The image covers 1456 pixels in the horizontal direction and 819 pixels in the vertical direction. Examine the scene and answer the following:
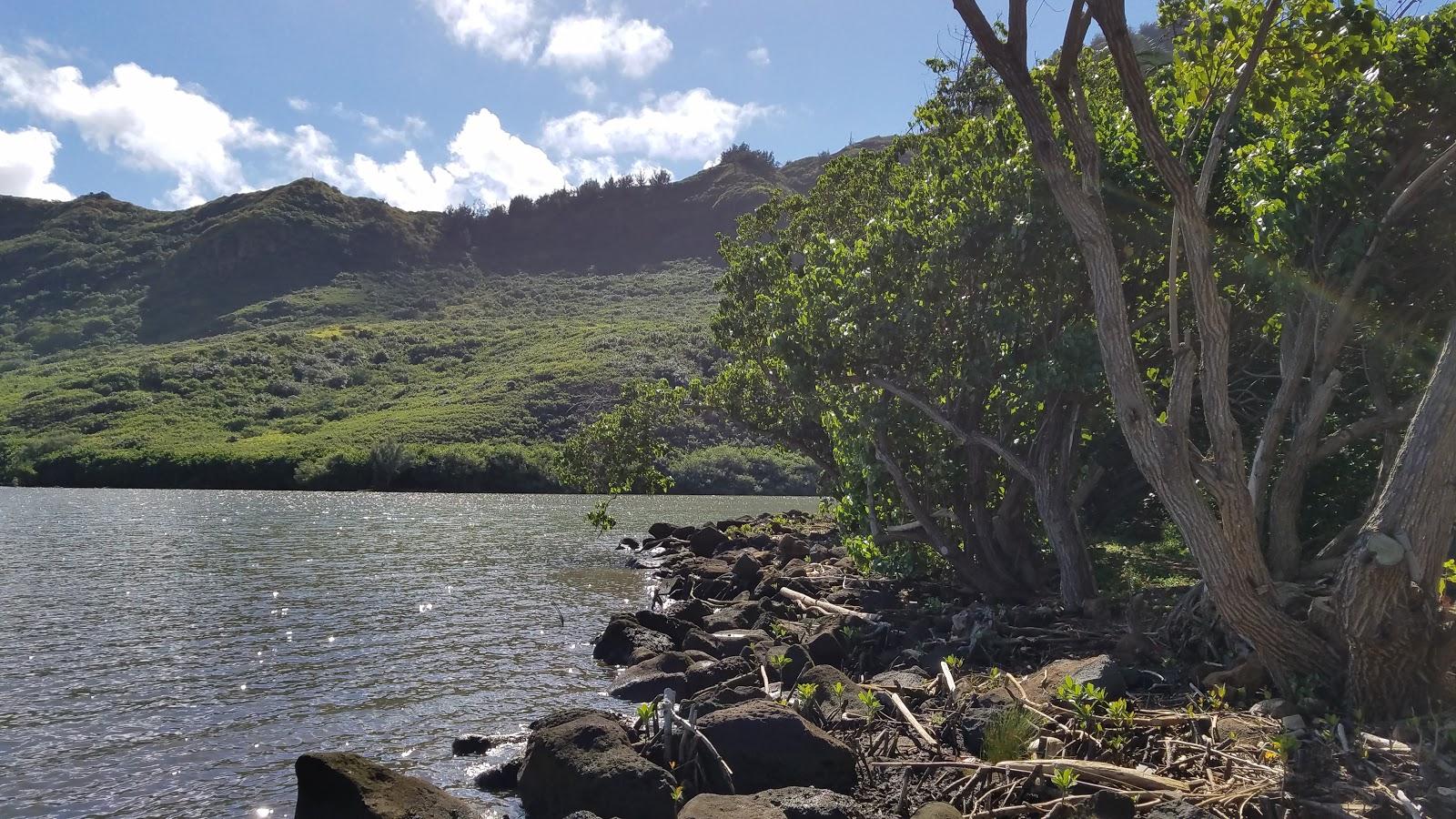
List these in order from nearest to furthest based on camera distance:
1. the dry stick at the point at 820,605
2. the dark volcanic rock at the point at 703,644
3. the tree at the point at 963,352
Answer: the tree at the point at 963,352 → the dark volcanic rock at the point at 703,644 → the dry stick at the point at 820,605

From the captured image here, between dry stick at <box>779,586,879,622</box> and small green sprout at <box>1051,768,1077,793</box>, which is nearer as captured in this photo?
small green sprout at <box>1051,768,1077,793</box>

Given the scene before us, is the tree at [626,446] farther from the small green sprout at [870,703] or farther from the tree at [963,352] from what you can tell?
the small green sprout at [870,703]

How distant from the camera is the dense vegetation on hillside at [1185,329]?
8.33m

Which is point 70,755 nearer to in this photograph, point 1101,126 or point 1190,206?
point 1190,206

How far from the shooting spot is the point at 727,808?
26.8 ft

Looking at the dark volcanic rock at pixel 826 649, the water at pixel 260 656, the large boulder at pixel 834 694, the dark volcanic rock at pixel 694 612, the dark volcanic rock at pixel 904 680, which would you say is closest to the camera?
the large boulder at pixel 834 694

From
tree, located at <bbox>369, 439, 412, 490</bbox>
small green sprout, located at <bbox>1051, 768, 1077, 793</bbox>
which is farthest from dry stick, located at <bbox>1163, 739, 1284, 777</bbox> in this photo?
tree, located at <bbox>369, 439, 412, 490</bbox>

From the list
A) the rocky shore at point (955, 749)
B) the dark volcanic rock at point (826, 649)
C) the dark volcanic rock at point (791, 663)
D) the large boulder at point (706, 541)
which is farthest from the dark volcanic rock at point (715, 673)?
the large boulder at point (706, 541)

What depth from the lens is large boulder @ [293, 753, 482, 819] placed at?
8570 millimetres

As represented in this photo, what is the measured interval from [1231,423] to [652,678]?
32.2 ft

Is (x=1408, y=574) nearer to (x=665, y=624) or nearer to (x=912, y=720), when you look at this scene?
(x=912, y=720)

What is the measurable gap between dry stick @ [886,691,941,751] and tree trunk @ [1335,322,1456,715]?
375cm

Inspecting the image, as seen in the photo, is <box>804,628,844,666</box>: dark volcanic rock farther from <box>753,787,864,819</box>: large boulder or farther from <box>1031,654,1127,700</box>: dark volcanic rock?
<box>753,787,864,819</box>: large boulder

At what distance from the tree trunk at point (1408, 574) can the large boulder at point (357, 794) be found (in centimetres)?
814
